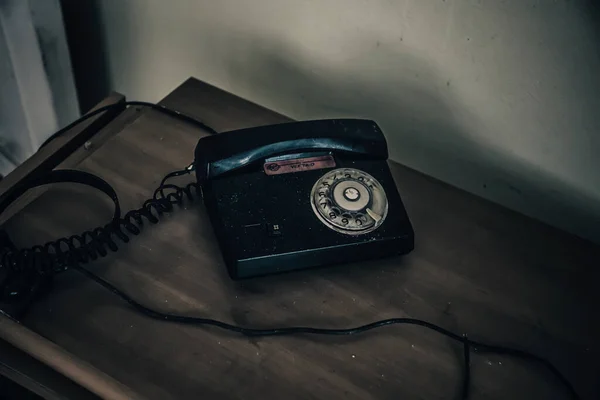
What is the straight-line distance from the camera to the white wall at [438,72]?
2.44 ft

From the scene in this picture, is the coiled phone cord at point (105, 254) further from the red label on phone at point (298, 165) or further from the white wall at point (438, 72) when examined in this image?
the white wall at point (438, 72)


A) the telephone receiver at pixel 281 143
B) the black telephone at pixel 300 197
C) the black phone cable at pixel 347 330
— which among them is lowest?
the black phone cable at pixel 347 330

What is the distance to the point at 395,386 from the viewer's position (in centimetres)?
61

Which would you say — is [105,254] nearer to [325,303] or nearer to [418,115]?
[325,303]

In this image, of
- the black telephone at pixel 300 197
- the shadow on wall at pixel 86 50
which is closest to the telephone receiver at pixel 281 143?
the black telephone at pixel 300 197

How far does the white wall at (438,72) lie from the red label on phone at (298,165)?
19 cm

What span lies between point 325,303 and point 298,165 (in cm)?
16

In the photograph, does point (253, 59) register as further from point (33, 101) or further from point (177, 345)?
point (177, 345)

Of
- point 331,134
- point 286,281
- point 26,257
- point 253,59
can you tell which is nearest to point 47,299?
point 26,257

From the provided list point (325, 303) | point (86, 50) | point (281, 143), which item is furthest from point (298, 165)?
point (86, 50)

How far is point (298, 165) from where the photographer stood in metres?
0.73

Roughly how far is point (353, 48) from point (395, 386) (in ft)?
1.45

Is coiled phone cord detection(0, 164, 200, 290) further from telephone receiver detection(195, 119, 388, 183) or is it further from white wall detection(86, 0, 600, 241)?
white wall detection(86, 0, 600, 241)

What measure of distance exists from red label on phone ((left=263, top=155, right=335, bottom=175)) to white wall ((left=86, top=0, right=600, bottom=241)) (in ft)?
0.63
